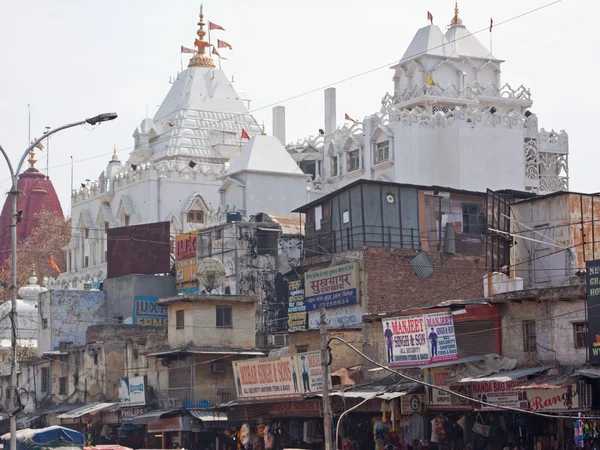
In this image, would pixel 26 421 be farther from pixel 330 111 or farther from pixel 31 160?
pixel 31 160

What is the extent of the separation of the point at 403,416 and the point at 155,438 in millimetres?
15286

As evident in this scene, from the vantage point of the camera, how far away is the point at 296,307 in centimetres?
5284

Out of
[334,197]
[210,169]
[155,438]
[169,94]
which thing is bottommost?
[155,438]

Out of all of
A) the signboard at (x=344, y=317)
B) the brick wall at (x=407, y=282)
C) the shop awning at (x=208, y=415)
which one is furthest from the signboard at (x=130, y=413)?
the brick wall at (x=407, y=282)

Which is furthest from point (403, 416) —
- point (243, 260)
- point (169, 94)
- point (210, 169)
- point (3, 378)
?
point (169, 94)

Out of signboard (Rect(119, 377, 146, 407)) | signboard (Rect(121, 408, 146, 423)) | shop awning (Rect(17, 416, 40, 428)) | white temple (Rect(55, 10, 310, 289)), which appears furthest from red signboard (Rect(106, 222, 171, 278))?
signboard (Rect(121, 408, 146, 423))

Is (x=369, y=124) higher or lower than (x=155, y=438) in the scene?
higher

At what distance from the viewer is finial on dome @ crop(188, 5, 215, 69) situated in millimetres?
92750

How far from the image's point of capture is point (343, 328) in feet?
147

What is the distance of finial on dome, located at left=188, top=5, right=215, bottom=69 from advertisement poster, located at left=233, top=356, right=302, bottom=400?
4865cm

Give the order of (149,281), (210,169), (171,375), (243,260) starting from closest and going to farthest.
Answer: (171,375)
(243,260)
(149,281)
(210,169)

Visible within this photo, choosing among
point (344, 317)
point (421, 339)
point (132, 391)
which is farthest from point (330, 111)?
point (421, 339)

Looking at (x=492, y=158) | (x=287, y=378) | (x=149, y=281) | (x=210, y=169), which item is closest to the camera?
(x=287, y=378)

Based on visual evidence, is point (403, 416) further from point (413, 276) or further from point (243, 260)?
point (243, 260)
